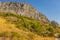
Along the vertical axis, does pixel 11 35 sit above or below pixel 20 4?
below

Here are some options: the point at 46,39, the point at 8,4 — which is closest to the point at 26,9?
the point at 8,4

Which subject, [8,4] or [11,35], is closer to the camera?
[11,35]

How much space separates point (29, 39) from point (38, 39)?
2.75 feet

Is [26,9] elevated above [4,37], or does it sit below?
above

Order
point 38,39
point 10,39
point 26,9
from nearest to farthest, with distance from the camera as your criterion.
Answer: point 10,39, point 38,39, point 26,9

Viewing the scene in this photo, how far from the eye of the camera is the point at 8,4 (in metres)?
76.1

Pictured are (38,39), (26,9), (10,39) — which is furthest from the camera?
(26,9)

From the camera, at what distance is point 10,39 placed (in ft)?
40.1

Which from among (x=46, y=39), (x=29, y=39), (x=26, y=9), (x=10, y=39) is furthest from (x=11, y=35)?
(x=26, y=9)

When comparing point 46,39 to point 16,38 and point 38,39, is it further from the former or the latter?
point 16,38

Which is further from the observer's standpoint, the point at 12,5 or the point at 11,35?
the point at 12,5

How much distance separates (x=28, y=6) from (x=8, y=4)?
29.0 ft

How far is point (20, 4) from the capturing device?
7781cm

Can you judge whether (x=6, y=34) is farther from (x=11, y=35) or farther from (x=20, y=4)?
(x=20, y=4)
